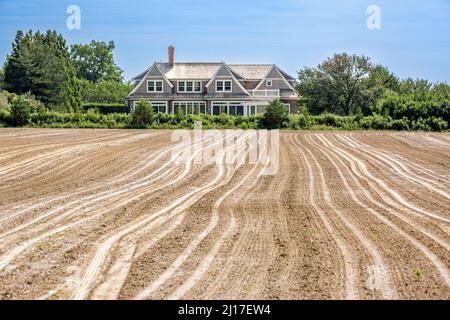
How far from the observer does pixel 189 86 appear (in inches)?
2721

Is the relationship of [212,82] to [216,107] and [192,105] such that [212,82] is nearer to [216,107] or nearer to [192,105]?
[216,107]

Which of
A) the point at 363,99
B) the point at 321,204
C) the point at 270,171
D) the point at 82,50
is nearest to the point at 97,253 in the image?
the point at 321,204

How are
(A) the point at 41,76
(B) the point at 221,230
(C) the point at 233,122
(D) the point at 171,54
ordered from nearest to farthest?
(B) the point at 221,230 → (C) the point at 233,122 → (D) the point at 171,54 → (A) the point at 41,76

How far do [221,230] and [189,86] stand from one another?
188 ft

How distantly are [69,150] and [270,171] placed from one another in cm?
1076

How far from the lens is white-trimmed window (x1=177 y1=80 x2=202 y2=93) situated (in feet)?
226

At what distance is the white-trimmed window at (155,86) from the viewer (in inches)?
2712

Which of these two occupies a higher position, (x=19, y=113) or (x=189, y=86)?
(x=189, y=86)

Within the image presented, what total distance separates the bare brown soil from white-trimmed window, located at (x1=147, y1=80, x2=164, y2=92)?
4367 cm

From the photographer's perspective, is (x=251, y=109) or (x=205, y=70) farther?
(x=205, y=70)

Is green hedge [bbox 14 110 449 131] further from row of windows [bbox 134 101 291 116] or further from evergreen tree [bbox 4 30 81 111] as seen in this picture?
evergreen tree [bbox 4 30 81 111]

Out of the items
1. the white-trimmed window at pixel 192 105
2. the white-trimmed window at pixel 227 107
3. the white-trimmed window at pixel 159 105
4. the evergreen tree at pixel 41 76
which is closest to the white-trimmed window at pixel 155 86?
the white-trimmed window at pixel 159 105

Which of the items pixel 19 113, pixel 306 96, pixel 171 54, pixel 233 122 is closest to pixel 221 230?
pixel 233 122

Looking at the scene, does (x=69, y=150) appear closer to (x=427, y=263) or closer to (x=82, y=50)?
(x=427, y=263)
